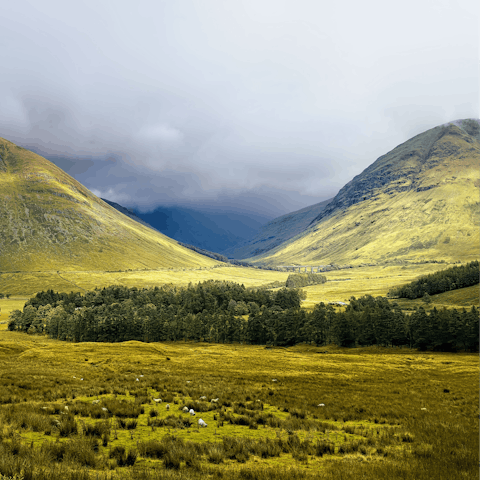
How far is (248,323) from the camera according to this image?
117 meters

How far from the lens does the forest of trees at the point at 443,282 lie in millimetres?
178000

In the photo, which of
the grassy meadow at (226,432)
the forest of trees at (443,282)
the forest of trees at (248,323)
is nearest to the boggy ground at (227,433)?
the grassy meadow at (226,432)

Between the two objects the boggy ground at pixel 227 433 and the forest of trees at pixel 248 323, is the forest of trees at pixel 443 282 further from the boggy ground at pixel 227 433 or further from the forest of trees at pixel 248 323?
the boggy ground at pixel 227 433

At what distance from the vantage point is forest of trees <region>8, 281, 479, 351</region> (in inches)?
3516

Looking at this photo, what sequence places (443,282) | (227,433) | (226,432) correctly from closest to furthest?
(227,433) < (226,432) < (443,282)

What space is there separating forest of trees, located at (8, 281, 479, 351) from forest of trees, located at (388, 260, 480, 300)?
6678 cm

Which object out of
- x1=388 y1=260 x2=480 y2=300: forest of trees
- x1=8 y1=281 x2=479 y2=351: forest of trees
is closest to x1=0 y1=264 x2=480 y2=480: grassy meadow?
x1=8 y1=281 x2=479 y2=351: forest of trees

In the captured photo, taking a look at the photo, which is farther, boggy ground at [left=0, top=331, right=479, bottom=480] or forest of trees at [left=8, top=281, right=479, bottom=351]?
forest of trees at [left=8, top=281, right=479, bottom=351]

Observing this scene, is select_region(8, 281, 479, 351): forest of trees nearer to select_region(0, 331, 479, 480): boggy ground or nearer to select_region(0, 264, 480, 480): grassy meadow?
select_region(0, 264, 480, 480): grassy meadow

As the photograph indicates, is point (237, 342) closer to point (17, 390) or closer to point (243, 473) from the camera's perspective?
point (17, 390)

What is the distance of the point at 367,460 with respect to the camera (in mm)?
11836

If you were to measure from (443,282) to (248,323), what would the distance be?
133m

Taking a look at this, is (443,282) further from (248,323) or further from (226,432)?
(226,432)

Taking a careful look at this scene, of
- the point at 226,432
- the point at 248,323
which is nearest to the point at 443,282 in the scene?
the point at 248,323
